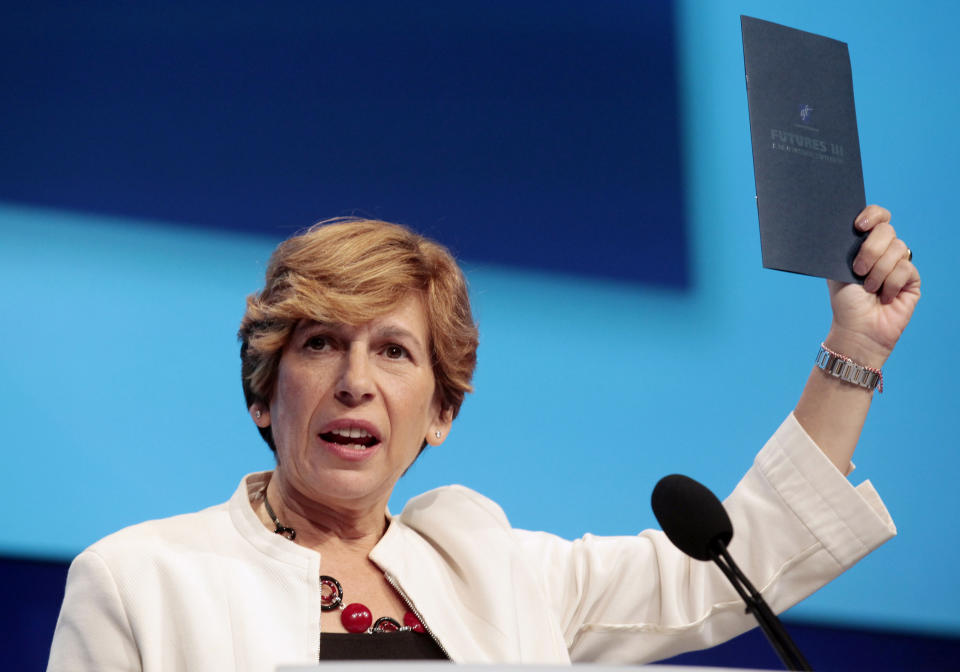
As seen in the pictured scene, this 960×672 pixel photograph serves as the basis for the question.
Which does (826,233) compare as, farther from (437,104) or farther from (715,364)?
(437,104)

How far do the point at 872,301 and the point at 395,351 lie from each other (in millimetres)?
775

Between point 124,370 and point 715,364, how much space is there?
129cm

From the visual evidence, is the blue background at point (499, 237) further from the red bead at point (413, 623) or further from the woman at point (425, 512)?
the red bead at point (413, 623)

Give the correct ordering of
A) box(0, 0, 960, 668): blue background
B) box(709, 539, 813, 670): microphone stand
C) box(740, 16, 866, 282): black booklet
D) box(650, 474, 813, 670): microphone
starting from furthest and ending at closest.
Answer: box(0, 0, 960, 668): blue background
box(740, 16, 866, 282): black booklet
box(650, 474, 813, 670): microphone
box(709, 539, 813, 670): microphone stand

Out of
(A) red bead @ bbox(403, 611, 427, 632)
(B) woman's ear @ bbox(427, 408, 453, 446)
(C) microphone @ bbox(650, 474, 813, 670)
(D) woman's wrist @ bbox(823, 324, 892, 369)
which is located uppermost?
(D) woman's wrist @ bbox(823, 324, 892, 369)

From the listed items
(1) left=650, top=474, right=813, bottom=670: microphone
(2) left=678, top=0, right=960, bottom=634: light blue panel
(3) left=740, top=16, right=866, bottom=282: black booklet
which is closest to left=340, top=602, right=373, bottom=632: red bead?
(1) left=650, top=474, right=813, bottom=670: microphone

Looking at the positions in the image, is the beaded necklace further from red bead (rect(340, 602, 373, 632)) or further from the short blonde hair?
the short blonde hair

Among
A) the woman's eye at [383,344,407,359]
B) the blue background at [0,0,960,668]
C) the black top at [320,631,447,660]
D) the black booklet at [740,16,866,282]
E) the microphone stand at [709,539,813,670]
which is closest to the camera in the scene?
the microphone stand at [709,539,813,670]

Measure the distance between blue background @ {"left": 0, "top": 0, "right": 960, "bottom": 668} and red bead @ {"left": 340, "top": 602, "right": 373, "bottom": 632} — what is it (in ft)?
1.89

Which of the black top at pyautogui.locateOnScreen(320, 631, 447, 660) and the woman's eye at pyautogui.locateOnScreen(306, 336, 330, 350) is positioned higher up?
the woman's eye at pyautogui.locateOnScreen(306, 336, 330, 350)

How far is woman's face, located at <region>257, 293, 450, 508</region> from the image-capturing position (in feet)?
5.43

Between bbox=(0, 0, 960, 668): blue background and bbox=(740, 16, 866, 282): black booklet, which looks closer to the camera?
bbox=(740, 16, 866, 282): black booklet

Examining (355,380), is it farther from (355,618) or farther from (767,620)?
(767,620)

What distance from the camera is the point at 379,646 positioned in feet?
5.14
